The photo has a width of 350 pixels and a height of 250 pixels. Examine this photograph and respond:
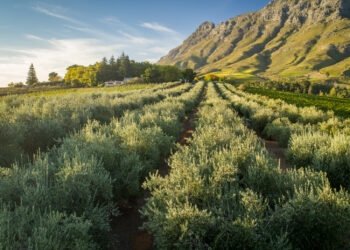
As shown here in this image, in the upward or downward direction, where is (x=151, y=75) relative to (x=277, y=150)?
upward

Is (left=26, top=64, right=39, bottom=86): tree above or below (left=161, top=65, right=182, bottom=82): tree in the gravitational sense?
above

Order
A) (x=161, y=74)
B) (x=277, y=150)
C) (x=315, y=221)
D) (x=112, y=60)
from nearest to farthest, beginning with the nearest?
(x=315, y=221)
(x=277, y=150)
(x=161, y=74)
(x=112, y=60)

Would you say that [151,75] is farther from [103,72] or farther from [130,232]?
[130,232]

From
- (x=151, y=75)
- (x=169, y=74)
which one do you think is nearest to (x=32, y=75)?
(x=151, y=75)

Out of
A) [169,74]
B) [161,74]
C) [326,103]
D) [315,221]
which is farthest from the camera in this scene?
[169,74]

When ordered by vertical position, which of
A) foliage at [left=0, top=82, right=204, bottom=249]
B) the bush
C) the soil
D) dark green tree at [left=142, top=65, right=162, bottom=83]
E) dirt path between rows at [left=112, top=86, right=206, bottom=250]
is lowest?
the soil

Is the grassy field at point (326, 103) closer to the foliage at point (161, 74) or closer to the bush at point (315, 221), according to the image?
the bush at point (315, 221)

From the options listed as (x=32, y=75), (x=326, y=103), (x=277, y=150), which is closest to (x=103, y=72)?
(x=32, y=75)

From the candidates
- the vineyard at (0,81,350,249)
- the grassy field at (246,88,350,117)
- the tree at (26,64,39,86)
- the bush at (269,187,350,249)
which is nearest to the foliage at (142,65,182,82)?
the grassy field at (246,88,350,117)

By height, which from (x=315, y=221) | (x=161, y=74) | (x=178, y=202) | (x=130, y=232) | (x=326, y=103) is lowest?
(x=326, y=103)

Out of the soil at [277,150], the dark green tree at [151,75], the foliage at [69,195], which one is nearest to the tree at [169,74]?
the dark green tree at [151,75]

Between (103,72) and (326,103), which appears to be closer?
(326,103)

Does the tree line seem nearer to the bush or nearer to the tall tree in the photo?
the tall tree

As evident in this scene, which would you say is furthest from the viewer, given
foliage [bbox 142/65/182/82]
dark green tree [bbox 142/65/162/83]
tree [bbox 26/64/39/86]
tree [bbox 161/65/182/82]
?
tree [bbox 26/64/39/86]
